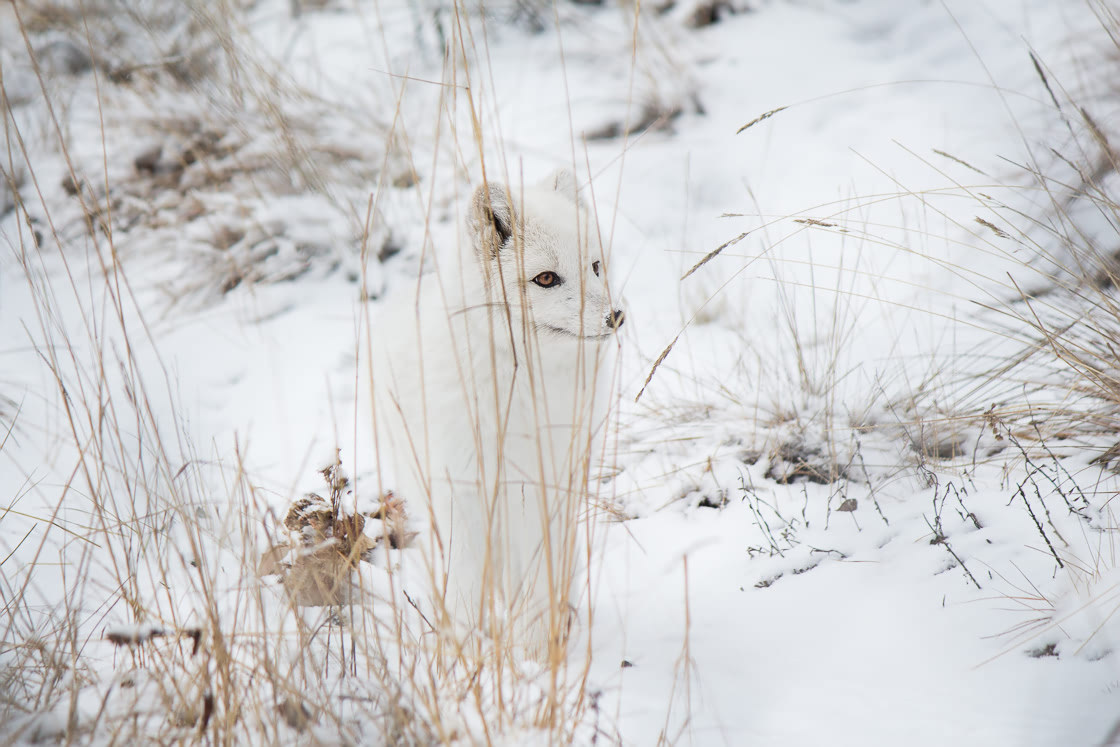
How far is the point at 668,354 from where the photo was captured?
325cm

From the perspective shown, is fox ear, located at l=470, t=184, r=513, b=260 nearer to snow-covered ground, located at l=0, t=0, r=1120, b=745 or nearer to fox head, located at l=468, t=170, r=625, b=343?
fox head, located at l=468, t=170, r=625, b=343

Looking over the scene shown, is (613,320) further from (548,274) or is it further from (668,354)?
(668,354)

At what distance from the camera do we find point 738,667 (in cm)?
182

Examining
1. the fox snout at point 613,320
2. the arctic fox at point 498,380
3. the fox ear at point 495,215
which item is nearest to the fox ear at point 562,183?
the arctic fox at point 498,380

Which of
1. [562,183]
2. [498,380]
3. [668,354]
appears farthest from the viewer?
[668,354]

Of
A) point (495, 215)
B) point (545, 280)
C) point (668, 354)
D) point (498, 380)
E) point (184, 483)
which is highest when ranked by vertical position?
point (668, 354)

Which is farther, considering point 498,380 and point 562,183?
point 562,183

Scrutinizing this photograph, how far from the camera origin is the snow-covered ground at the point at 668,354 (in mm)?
1575

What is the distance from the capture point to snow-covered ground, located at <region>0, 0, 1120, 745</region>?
1.58 m

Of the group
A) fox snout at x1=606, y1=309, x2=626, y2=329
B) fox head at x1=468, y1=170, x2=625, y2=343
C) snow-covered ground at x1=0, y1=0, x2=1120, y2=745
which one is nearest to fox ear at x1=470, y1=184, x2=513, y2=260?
fox head at x1=468, y1=170, x2=625, y2=343

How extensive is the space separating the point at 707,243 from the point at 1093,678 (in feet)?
9.55

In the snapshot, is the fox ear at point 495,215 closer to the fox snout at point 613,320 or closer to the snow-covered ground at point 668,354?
the snow-covered ground at point 668,354

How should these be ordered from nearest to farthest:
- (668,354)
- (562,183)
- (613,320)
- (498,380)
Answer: (613,320) < (498,380) < (562,183) < (668,354)

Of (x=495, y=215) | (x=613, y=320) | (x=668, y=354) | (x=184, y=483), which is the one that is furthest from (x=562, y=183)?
(x=184, y=483)
